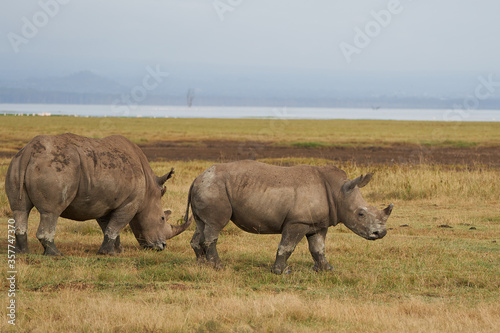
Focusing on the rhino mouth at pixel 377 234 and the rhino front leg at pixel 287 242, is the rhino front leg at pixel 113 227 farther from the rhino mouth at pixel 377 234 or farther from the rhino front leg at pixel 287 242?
the rhino mouth at pixel 377 234

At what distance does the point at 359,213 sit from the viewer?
29.7 feet

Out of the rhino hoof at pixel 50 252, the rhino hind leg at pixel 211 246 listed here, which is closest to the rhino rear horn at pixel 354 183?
the rhino hind leg at pixel 211 246

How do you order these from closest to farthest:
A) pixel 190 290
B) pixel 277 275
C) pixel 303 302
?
pixel 303 302
pixel 190 290
pixel 277 275

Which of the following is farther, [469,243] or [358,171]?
[358,171]

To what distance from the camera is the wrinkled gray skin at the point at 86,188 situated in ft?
30.9

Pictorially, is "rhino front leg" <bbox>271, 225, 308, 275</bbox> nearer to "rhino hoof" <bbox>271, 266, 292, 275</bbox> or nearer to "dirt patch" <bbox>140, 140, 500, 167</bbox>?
"rhino hoof" <bbox>271, 266, 292, 275</bbox>

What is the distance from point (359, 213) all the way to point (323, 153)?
3069 cm

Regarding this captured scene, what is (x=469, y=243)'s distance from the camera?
11914 mm

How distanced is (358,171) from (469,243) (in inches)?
384

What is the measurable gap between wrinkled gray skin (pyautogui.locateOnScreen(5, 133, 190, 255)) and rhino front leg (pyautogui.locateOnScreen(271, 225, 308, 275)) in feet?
8.75

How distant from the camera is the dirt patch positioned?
3516 centimetres

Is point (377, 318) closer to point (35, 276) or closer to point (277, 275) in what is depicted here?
point (277, 275)

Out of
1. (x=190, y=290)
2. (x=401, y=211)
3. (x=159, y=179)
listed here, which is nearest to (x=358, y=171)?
(x=401, y=211)

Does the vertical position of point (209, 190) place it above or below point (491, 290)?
above
